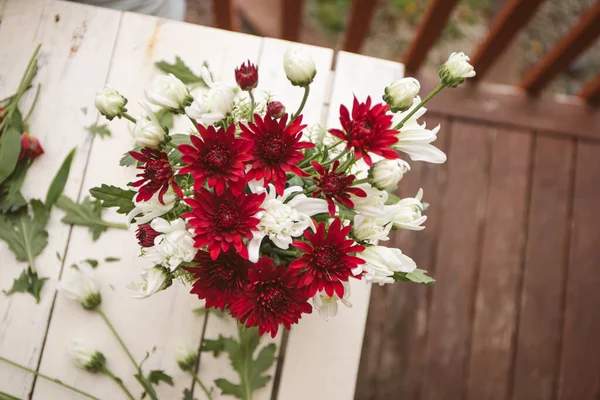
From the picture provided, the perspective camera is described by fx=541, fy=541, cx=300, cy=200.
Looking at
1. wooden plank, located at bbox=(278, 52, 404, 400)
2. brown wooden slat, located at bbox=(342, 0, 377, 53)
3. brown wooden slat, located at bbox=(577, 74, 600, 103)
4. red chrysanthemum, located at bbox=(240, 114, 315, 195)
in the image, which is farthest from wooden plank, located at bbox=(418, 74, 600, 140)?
red chrysanthemum, located at bbox=(240, 114, 315, 195)

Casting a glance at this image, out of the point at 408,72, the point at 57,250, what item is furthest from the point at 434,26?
the point at 57,250

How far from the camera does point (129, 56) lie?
0.93m

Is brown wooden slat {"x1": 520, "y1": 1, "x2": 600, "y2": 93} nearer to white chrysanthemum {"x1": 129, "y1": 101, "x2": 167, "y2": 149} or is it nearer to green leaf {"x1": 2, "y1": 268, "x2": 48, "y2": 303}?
white chrysanthemum {"x1": 129, "y1": 101, "x2": 167, "y2": 149}

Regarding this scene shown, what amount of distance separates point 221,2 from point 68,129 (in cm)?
50

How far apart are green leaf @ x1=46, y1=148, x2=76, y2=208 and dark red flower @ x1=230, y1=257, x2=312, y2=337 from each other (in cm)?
44

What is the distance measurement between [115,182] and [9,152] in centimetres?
16

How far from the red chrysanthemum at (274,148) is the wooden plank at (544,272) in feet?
3.52

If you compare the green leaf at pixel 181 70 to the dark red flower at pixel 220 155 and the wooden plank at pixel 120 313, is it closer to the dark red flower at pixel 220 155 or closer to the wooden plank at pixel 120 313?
the wooden plank at pixel 120 313

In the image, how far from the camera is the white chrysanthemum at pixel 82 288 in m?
0.82

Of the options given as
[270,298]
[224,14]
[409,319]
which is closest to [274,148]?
[270,298]

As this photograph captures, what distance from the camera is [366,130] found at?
20.5 inches

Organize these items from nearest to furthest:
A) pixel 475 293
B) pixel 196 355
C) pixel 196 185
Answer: pixel 196 185 → pixel 196 355 → pixel 475 293

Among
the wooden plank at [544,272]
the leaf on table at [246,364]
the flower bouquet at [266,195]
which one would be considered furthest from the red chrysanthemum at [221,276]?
the wooden plank at [544,272]

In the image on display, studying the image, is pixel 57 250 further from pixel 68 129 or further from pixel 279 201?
pixel 279 201
